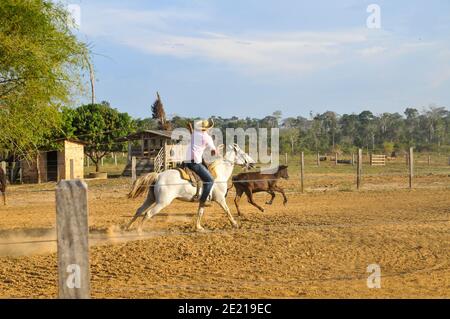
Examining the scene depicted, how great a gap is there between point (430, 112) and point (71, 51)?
81428mm

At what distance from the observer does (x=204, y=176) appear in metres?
11.4

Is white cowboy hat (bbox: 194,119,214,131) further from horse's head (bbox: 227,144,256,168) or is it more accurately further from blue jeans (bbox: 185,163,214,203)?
horse's head (bbox: 227,144,256,168)

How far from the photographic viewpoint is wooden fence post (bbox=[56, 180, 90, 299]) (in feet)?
11.8

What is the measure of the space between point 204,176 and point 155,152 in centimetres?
2511

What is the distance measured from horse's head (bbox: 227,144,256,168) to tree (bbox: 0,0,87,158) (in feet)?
13.9

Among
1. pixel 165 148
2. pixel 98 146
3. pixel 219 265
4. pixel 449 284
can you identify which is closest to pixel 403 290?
pixel 449 284

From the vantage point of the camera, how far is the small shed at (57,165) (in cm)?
3347

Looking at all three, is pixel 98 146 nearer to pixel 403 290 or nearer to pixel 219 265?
pixel 219 265

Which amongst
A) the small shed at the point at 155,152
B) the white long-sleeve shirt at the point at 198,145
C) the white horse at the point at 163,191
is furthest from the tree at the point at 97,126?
the white long-sleeve shirt at the point at 198,145

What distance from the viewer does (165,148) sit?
3128cm

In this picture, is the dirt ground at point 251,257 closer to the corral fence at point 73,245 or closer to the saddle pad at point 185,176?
the saddle pad at point 185,176

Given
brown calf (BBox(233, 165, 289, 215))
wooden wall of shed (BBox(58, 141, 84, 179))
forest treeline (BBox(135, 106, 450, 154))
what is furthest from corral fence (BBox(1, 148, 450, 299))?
forest treeline (BBox(135, 106, 450, 154))

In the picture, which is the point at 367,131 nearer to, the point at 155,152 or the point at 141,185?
the point at 155,152

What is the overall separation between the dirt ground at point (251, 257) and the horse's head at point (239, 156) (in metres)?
1.40
